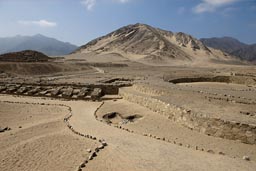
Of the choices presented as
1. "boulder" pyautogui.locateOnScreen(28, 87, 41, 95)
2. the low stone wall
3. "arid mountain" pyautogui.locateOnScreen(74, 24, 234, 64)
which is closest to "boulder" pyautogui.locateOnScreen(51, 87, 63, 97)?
"boulder" pyautogui.locateOnScreen(28, 87, 41, 95)

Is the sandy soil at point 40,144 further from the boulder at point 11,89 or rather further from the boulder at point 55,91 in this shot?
the boulder at point 11,89

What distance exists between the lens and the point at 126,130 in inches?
525

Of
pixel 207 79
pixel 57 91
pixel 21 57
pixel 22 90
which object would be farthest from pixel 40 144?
pixel 21 57

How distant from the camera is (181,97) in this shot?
19312 mm

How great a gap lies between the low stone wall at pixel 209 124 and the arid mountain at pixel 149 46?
5799 cm

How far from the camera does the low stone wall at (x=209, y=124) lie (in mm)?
12328

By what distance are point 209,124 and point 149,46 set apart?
74.7 m

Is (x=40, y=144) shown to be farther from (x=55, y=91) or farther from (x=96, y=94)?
(x=55, y=91)

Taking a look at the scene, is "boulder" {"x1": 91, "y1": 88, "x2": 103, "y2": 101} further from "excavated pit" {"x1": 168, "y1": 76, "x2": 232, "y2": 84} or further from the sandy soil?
"excavated pit" {"x1": 168, "y1": 76, "x2": 232, "y2": 84}

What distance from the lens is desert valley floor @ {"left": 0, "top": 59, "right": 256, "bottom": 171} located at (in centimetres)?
962

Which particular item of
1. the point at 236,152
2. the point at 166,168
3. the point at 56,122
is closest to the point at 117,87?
the point at 56,122

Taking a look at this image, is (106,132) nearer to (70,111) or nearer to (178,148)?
(178,148)

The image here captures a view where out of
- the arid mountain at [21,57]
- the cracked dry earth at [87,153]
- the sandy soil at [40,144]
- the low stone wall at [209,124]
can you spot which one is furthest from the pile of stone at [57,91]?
the arid mountain at [21,57]

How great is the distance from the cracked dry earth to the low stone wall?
1.69m
